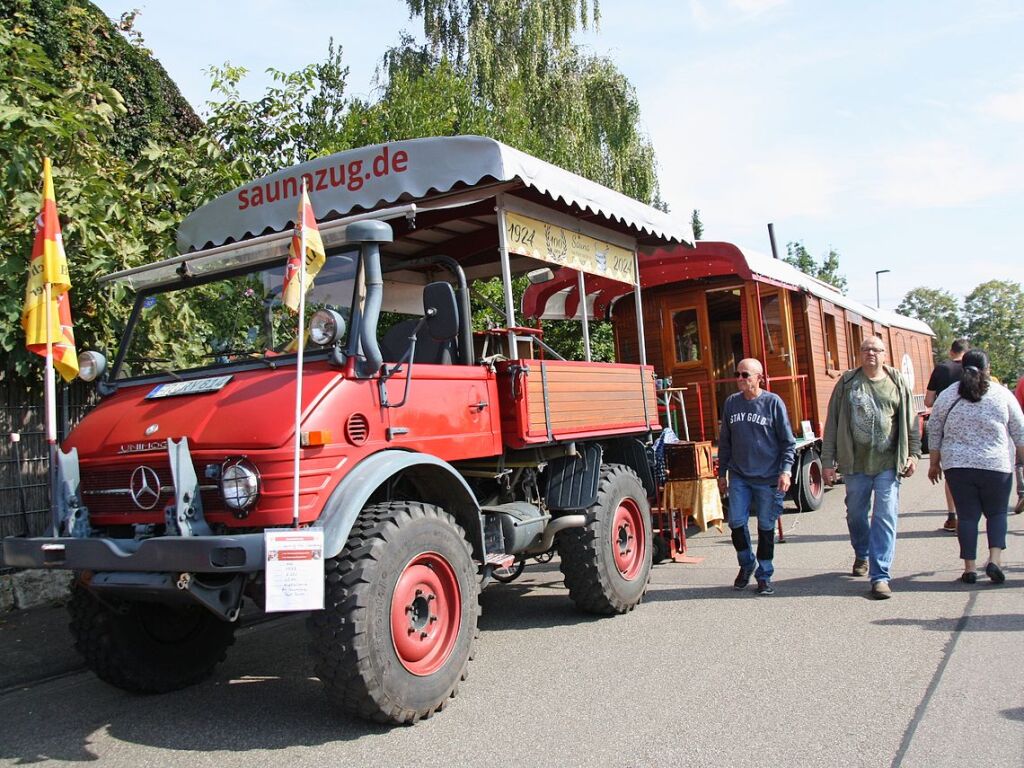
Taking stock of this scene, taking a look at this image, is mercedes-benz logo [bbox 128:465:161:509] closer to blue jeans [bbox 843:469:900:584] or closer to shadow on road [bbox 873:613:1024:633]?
shadow on road [bbox 873:613:1024:633]

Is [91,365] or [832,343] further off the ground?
[832,343]

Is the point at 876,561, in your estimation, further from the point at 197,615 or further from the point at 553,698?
the point at 197,615

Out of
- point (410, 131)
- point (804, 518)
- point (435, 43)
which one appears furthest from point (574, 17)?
point (804, 518)

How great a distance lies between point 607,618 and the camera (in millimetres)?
6168

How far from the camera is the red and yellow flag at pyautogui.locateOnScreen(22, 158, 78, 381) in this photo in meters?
4.69

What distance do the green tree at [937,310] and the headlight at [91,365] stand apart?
7806 cm

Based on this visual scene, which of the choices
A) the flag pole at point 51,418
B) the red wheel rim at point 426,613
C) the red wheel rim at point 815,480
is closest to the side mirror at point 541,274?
the red wheel rim at point 426,613

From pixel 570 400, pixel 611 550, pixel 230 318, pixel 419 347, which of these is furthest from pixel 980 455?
pixel 230 318

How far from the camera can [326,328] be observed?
4312 mm

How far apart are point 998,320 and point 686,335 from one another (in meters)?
71.6

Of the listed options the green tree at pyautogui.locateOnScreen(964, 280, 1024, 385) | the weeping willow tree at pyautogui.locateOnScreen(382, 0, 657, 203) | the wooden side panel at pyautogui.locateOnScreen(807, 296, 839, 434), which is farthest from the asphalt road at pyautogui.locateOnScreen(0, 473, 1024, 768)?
the green tree at pyautogui.locateOnScreen(964, 280, 1024, 385)

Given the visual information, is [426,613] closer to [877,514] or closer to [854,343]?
[877,514]

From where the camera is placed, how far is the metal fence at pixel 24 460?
285 inches

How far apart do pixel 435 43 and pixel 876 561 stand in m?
18.1
